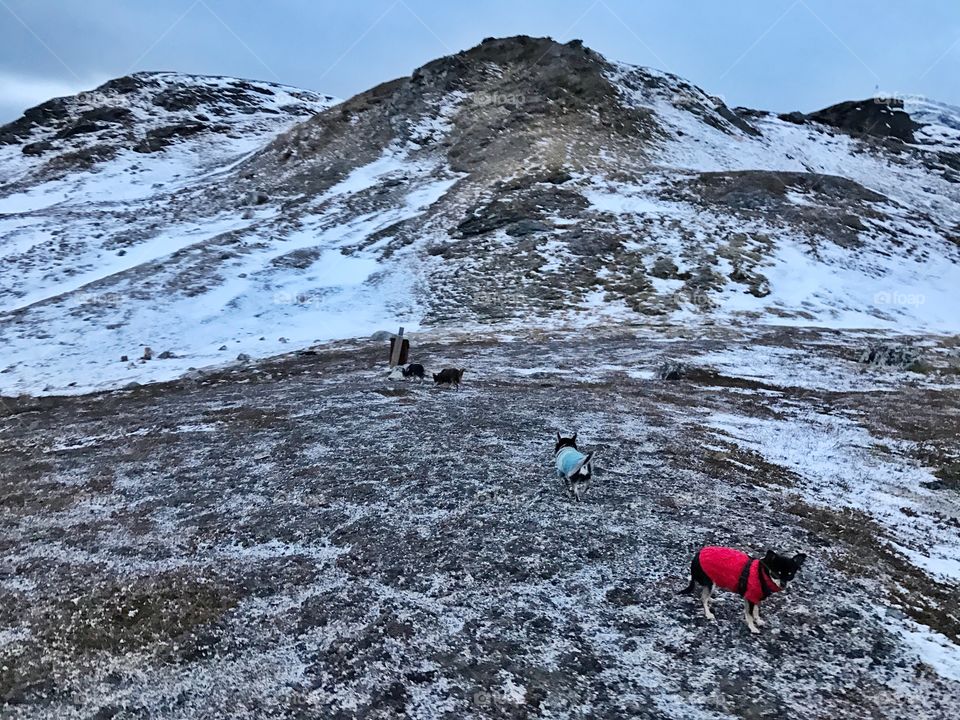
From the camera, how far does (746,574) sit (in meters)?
6.23

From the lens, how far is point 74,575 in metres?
8.15

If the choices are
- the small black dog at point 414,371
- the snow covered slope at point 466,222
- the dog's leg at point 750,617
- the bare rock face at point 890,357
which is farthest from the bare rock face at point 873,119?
the dog's leg at point 750,617

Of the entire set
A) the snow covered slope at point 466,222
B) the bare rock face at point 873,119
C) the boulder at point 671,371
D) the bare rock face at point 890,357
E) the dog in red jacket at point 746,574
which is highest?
the bare rock face at point 873,119

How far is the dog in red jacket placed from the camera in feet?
19.7

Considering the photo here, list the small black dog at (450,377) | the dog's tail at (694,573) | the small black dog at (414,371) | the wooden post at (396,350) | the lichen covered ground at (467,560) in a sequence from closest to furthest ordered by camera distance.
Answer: the lichen covered ground at (467,560) → the dog's tail at (694,573) → the small black dog at (450,377) → the small black dog at (414,371) → the wooden post at (396,350)

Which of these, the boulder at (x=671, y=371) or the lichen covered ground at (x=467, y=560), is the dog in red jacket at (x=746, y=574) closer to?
the lichen covered ground at (x=467, y=560)

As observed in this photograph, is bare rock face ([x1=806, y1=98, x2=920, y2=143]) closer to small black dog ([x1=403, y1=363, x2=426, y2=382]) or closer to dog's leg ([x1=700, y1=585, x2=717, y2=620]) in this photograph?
small black dog ([x1=403, y1=363, x2=426, y2=382])

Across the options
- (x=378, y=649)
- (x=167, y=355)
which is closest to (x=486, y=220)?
(x=167, y=355)

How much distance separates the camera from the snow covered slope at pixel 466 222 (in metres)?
31.9

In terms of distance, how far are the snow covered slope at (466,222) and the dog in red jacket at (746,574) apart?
2250 cm

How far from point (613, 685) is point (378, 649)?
8.21 feet

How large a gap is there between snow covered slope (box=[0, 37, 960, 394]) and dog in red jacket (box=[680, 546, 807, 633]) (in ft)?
73.8

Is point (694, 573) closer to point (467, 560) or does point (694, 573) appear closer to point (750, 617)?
point (750, 617)

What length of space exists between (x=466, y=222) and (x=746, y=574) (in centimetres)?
3831
